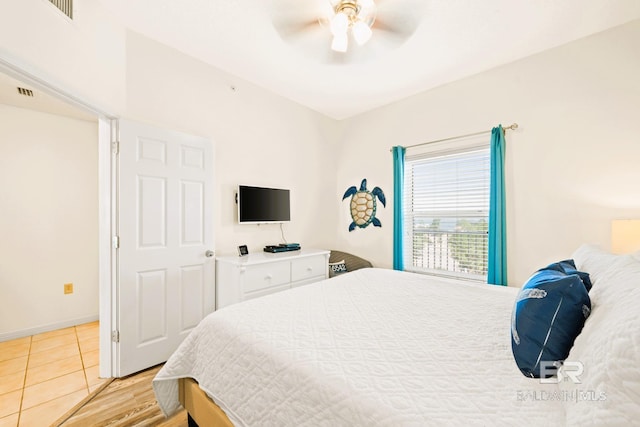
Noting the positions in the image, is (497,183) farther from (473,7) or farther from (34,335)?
(34,335)

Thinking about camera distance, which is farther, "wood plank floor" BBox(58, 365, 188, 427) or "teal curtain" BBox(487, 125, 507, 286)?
"teal curtain" BBox(487, 125, 507, 286)

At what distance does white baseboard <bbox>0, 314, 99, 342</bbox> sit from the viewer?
2686 millimetres

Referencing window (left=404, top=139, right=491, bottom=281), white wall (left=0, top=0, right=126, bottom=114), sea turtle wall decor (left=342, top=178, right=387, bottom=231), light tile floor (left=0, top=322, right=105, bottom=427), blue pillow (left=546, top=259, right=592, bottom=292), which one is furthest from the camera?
Result: sea turtle wall decor (left=342, top=178, right=387, bottom=231)

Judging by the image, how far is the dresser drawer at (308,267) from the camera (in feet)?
9.70

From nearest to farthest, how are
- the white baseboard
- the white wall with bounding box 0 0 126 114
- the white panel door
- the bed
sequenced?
the bed
the white wall with bounding box 0 0 126 114
the white panel door
the white baseboard

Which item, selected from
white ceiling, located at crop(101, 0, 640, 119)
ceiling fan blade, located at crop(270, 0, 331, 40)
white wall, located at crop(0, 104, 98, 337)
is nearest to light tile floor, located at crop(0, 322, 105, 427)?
white wall, located at crop(0, 104, 98, 337)

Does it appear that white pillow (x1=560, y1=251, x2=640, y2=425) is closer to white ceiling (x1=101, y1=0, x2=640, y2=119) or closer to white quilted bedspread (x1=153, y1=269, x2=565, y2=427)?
white quilted bedspread (x1=153, y1=269, x2=565, y2=427)

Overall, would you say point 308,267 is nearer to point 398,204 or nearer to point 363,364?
point 398,204

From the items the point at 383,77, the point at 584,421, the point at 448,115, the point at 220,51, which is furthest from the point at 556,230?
the point at 220,51

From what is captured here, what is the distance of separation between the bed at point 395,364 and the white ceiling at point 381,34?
1796 millimetres

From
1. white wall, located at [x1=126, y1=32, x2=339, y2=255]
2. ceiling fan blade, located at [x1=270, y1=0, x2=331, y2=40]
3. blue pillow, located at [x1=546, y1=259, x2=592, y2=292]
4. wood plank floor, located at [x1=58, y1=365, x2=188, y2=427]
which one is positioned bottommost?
wood plank floor, located at [x1=58, y1=365, x2=188, y2=427]

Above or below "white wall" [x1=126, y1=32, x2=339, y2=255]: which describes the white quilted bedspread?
below

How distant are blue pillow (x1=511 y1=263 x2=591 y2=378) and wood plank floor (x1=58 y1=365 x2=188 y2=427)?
1851mm

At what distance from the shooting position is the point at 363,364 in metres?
0.97
